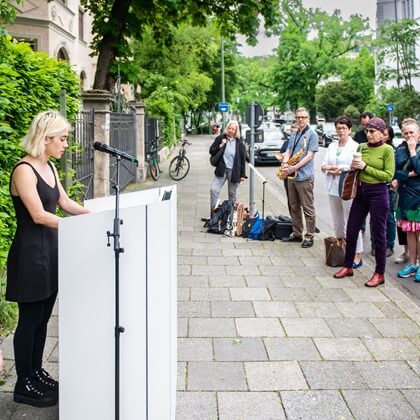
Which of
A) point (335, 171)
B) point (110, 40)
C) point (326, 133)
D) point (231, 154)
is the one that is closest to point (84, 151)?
point (231, 154)

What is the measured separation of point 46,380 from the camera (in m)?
3.80

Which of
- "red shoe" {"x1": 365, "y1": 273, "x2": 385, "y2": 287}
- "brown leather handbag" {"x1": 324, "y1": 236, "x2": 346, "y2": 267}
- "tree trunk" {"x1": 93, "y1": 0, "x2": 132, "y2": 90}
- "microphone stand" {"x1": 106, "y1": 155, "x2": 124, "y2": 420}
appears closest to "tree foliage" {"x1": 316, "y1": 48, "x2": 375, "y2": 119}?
"tree trunk" {"x1": 93, "y1": 0, "x2": 132, "y2": 90}

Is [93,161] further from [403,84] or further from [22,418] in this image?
[403,84]

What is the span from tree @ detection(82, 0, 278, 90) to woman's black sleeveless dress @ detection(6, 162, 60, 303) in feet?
31.5

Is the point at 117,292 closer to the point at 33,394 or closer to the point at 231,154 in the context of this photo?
the point at 33,394

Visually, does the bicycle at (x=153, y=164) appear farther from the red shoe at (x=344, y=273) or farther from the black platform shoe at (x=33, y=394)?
the black platform shoe at (x=33, y=394)

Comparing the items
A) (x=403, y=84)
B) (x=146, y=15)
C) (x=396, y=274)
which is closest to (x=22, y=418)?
(x=396, y=274)

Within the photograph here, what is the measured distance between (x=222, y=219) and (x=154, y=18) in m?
7.22

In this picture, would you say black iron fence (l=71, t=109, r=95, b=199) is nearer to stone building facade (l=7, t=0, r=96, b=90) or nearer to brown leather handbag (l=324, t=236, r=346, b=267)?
brown leather handbag (l=324, t=236, r=346, b=267)

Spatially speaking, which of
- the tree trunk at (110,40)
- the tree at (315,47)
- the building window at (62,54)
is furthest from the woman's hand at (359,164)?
the tree at (315,47)

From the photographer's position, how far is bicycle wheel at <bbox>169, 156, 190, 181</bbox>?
1855cm

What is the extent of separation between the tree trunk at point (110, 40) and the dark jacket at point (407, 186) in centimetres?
843

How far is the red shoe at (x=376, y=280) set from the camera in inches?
261

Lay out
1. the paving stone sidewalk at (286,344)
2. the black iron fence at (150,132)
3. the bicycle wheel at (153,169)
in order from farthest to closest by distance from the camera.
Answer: the black iron fence at (150,132)
the bicycle wheel at (153,169)
the paving stone sidewalk at (286,344)
